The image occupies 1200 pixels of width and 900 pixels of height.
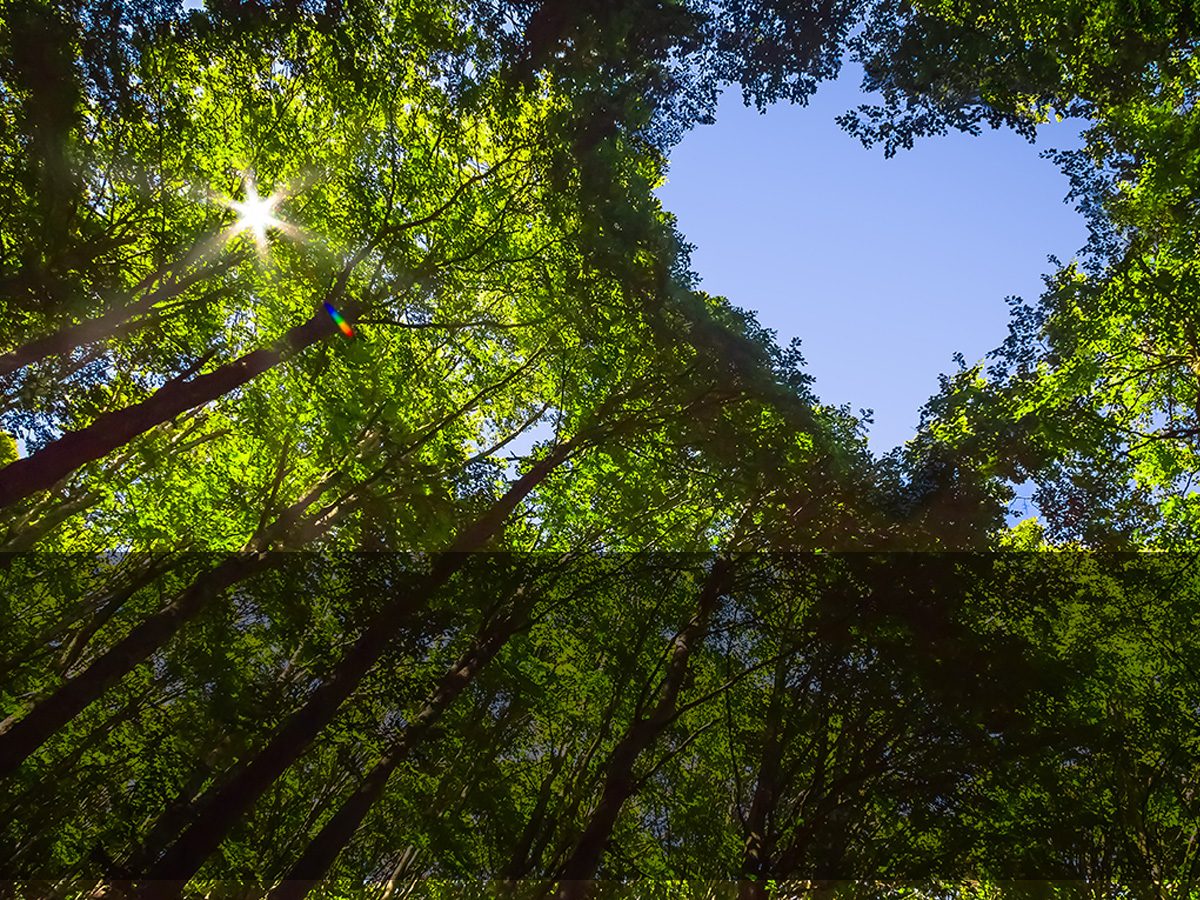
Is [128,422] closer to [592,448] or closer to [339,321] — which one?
[339,321]

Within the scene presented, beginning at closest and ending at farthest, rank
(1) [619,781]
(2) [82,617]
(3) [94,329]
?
(1) [619,781], (3) [94,329], (2) [82,617]

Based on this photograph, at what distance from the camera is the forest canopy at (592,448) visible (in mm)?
8430

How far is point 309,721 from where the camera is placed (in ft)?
24.7

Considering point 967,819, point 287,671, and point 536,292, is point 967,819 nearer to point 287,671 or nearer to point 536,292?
point 536,292

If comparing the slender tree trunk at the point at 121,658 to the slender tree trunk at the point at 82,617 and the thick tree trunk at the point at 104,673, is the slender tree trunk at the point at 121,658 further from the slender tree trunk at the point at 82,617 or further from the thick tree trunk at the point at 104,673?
the slender tree trunk at the point at 82,617

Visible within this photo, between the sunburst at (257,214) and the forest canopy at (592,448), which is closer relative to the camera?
the forest canopy at (592,448)

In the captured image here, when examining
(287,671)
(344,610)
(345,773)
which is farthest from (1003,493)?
(345,773)

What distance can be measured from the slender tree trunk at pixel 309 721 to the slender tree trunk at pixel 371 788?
995mm

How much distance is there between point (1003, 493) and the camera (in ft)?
30.6

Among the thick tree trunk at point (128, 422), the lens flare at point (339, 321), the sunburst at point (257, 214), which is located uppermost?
the sunburst at point (257, 214)

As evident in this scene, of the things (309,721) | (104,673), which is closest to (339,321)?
(104,673)

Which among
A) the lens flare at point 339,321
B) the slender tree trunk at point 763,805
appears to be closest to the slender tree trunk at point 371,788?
the slender tree trunk at point 763,805

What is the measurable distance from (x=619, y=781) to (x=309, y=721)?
4.11 meters

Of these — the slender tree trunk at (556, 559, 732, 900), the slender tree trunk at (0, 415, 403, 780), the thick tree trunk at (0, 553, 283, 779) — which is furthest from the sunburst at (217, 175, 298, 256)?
the slender tree trunk at (556, 559, 732, 900)
